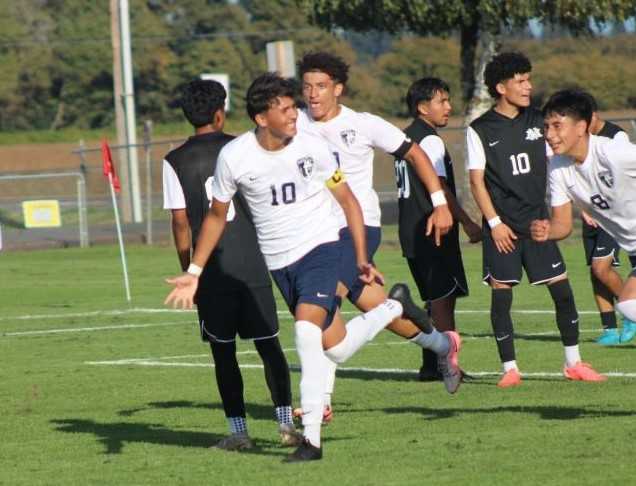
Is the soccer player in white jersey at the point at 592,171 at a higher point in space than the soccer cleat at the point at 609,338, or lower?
higher

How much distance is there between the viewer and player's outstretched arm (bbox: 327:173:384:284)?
30.9 feet

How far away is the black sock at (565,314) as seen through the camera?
39.4 feet

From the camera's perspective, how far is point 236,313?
32.2 ft

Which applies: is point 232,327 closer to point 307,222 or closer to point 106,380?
point 307,222

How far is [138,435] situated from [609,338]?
5.47 m

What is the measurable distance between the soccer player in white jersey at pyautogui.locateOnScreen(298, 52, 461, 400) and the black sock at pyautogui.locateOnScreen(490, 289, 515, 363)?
80 centimetres

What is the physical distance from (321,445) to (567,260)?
1674cm

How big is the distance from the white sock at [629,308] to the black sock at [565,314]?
257 cm

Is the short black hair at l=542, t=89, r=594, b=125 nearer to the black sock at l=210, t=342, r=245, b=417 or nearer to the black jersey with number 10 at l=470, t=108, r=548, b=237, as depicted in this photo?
the black jersey with number 10 at l=470, t=108, r=548, b=237

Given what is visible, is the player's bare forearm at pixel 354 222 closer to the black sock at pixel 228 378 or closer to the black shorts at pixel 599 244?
the black sock at pixel 228 378

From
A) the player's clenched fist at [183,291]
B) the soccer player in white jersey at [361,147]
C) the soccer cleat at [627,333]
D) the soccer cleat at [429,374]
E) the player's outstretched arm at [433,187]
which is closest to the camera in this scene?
the player's clenched fist at [183,291]

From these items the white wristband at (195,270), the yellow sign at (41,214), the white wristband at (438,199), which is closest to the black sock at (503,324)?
the white wristband at (438,199)

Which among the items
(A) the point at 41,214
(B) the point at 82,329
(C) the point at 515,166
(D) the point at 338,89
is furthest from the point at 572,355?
(A) the point at 41,214

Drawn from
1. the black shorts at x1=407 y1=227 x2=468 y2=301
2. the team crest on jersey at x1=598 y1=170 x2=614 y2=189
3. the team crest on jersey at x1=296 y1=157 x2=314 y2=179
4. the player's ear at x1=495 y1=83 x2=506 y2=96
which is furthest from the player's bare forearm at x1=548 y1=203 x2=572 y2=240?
the black shorts at x1=407 y1=227 x2=468 y2=301
